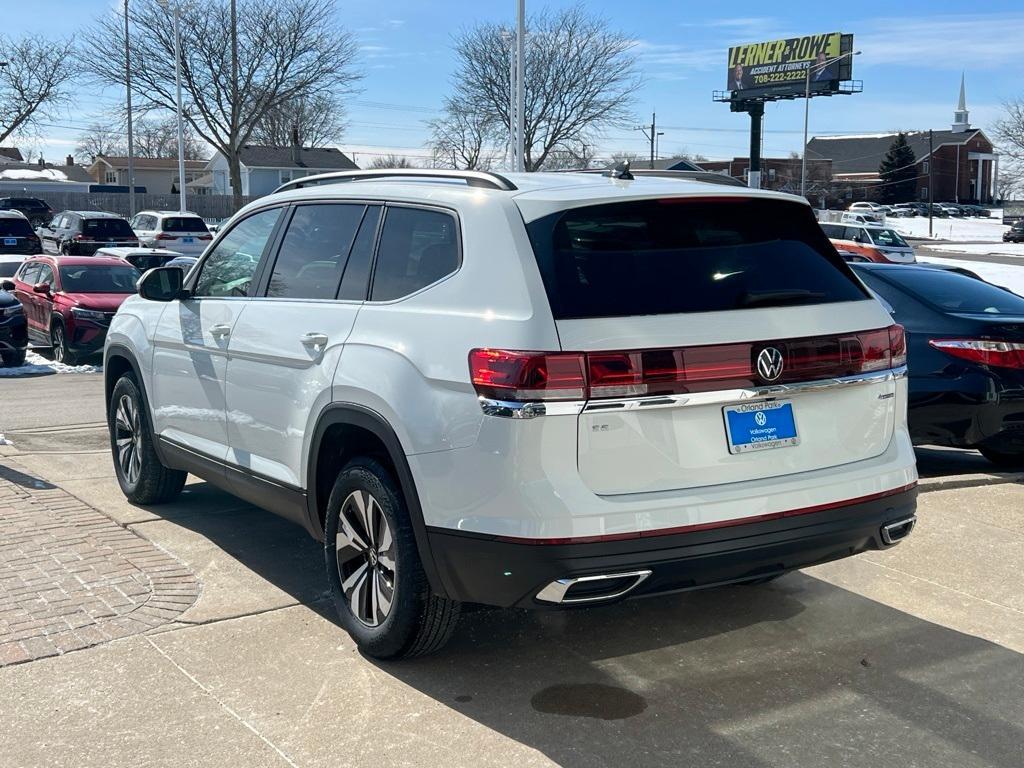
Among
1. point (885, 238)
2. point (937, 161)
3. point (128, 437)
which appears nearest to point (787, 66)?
point (937, 161)

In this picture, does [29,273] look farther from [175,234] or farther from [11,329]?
[175,234]

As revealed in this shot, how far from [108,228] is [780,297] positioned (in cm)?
2944

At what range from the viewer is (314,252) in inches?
196

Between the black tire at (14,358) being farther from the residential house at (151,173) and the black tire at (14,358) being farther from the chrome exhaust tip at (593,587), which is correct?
the residential house at (151,173)

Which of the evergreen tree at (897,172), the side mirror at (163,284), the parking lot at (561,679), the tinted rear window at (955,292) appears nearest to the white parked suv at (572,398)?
the parking lot at (561,679)

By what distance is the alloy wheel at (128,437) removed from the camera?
21.6ft

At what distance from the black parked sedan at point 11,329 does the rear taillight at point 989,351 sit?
38.8 feet

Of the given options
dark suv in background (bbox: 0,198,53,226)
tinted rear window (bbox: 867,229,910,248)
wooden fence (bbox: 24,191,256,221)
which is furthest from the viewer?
wooden fence (bbox: 24,191,256,221)

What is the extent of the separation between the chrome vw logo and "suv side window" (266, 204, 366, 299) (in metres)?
1.80

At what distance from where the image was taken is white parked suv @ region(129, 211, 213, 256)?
31516 mm

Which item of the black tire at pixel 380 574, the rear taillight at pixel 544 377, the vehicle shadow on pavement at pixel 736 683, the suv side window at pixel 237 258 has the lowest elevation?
the vehicle shadow on pavement at pixel 736 683

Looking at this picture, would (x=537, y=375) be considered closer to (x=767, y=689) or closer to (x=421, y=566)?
(x=421, y=566)

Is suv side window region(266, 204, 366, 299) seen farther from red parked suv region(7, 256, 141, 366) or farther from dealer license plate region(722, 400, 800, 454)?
red parked suv region(7, 256, 141, 366)

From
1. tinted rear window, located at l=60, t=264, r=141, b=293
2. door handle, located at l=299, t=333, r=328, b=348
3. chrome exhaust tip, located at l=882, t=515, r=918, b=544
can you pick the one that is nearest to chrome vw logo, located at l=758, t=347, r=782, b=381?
chrome exhaust tip, located at l=882, t=515, r=918, b=544
